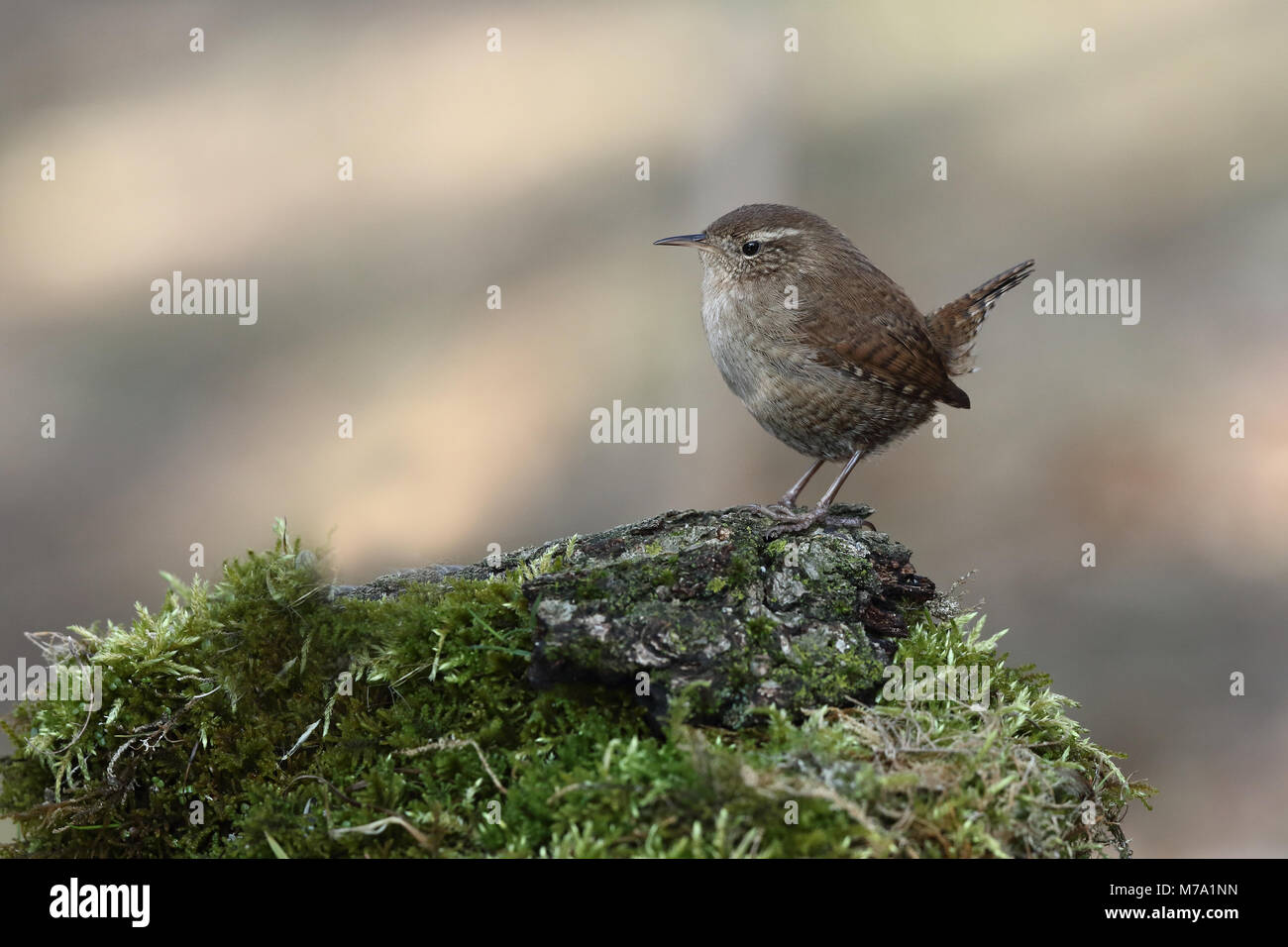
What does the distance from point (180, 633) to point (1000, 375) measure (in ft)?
21.5

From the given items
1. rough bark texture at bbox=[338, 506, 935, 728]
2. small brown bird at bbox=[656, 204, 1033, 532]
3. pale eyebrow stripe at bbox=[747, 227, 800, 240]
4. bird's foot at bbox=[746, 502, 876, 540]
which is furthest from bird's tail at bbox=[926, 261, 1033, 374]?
rough bark texture at bbox=[338, 506, 935, 728]

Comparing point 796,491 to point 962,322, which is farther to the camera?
point 962,322

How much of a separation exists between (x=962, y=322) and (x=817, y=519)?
5.53 feet

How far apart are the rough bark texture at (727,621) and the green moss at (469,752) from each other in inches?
0.8

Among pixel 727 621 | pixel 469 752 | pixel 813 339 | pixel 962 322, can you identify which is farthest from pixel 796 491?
pixel 469 752

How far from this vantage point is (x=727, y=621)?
2.51 meters

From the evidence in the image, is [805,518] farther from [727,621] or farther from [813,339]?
[813,339]

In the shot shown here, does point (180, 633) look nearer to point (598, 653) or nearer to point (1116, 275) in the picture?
point (598, 653)

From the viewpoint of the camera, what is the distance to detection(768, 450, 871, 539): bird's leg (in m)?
3.08

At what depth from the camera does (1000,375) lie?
25.3 feet

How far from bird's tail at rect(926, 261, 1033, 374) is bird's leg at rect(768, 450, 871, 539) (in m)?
0.90

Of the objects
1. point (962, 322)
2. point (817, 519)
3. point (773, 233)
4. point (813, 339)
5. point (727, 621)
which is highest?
→ point (773, 233)

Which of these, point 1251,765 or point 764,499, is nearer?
point 1251,765
